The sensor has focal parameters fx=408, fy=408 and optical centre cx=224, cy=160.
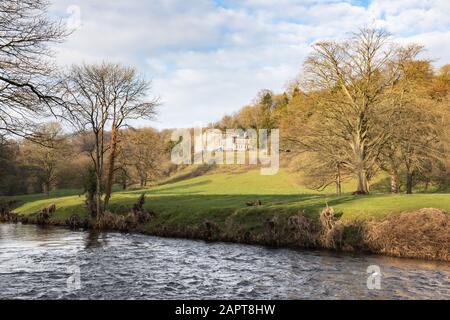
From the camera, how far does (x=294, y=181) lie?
68750 mm

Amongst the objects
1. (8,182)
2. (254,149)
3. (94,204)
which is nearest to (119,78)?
(94,204)

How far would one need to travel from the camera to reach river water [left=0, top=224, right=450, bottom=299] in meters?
14.8

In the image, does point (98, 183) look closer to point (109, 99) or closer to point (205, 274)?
point (109, 99)

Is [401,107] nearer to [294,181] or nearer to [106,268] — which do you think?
[106,268]

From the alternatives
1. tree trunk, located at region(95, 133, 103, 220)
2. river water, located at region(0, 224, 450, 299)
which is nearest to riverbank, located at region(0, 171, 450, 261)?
river water, located at region(0, 224, 450, 299)

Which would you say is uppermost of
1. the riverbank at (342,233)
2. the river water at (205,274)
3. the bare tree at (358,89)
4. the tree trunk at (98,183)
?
the bare tree at (358,89)

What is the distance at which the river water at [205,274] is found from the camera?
48.5 feet

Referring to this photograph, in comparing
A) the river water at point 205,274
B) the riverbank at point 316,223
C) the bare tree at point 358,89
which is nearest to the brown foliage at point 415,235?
the riverbank at point 316,223

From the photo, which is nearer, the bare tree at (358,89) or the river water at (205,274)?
the river water at (205,274)

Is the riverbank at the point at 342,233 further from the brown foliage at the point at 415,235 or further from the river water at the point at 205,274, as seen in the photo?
the river water at the point at 205,274

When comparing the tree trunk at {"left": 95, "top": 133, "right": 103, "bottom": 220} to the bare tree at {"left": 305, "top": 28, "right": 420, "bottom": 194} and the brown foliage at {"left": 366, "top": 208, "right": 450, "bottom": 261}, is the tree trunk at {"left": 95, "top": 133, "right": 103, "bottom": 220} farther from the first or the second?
the brown foliage at {"left": 366, "top": 208, "right": 450, "bottom": 261}

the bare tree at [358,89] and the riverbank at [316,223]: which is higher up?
the bare tree at [358,89]

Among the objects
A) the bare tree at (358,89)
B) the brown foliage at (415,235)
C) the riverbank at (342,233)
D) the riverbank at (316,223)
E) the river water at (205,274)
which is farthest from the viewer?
the bare tree at (358,89)

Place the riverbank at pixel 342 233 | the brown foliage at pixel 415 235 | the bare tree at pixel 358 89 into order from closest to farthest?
the brown foliage at pixel 415 235, the riverbank at pixel 342 233, the bare tree at pixel 358 89
